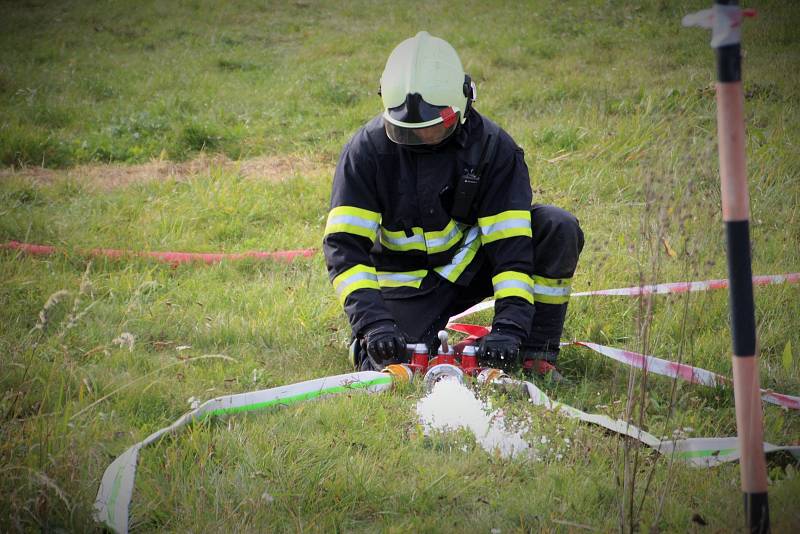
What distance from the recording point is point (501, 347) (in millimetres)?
3664

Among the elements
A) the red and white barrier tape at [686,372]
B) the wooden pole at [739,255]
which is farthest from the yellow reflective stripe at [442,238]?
the wooden pole at [739,255]

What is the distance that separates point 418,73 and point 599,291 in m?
1.94

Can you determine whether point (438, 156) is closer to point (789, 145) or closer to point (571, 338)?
point (571, 338)

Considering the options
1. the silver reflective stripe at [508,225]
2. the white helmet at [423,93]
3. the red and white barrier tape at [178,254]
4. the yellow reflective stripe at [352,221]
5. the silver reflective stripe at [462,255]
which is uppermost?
the white helmet at [423,93]

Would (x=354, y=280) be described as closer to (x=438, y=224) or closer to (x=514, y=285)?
(x=438, y=224)

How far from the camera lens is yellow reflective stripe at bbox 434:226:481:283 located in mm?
4102

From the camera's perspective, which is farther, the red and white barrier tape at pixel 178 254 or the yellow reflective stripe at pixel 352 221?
the red and white barrier tape at pixel 178 254

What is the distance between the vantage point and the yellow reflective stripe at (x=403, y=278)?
416 cm

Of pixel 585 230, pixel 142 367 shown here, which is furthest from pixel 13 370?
pixel 585 230

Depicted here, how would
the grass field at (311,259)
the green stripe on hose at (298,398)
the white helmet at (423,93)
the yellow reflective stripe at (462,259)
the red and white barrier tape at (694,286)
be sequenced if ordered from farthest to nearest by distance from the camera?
the red and white barrier tape at (694,286) → the yellow reflective stripe at (462,259) → the white helmet at (423,93) → the green stripe on hose at (298,398) → the grass field at (311,259)

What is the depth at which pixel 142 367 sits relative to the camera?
394 cm

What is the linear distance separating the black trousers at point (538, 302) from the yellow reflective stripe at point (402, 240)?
271 mm

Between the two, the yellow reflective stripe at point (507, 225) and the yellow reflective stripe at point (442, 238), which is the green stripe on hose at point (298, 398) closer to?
the yellow reflective stripe at point (442, 238)

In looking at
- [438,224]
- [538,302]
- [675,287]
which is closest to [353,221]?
[438,224]
